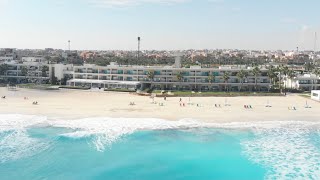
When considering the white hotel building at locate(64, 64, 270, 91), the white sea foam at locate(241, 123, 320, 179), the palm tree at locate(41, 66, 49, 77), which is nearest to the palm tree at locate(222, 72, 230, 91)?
the white hotel building at locate(64, 64, 270, 91)

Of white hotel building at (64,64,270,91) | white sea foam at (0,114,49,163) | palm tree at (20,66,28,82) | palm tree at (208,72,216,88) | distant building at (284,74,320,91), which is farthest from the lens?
palm tree at (20,66,28,82)

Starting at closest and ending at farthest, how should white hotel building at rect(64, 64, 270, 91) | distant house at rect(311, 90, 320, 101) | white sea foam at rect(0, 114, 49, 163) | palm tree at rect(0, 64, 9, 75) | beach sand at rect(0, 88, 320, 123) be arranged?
white sea foam at rect(0, 114, 49, 163), beach sand at rect(0, 88, 320, 123), distant house at rect(311, 90, 320, 101), white hotel building at rect(64, 64, 270, 91), palm tree at rect(0, 64, 9, 75)

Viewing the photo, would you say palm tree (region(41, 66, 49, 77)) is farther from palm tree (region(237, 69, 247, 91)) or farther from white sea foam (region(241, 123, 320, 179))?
white sea foam (region(241, 123, 320, 179))

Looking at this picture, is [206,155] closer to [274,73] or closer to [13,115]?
[13,115]

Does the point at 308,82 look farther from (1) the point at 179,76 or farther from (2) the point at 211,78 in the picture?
(1) the point at 179,76

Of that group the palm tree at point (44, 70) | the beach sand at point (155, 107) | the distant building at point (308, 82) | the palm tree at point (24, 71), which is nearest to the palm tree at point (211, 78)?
the beach sand at point (155, 107)

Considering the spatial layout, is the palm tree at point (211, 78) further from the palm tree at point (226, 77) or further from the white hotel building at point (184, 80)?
the palm tree at point (226, 77)
